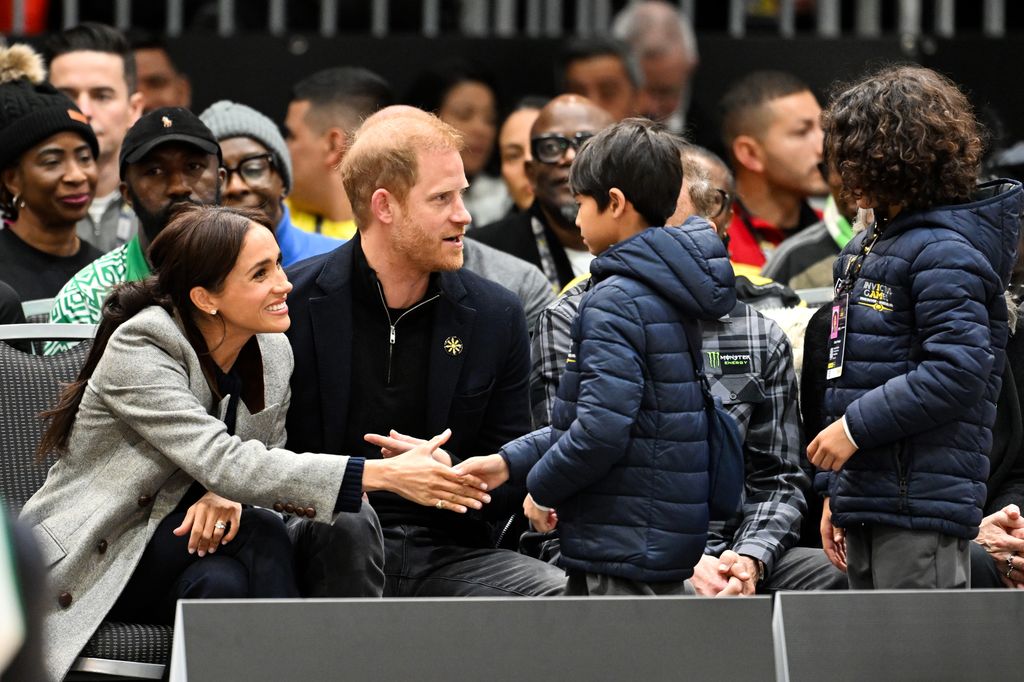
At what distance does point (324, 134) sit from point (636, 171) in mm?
3077

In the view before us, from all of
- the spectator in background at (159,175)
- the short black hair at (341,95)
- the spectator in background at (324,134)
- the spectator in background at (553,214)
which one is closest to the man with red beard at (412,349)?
the spectator in background at (159,175)

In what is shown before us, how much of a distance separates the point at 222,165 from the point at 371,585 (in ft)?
5.49

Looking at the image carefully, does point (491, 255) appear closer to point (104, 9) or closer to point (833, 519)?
point (833, 519)

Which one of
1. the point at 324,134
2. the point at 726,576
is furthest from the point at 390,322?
the point at 324,134

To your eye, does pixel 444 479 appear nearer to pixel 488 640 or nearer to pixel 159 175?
pixel 488 640

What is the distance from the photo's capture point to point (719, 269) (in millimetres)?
3500

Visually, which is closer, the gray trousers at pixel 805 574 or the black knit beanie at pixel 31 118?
the gray trousers at pixel 805 574

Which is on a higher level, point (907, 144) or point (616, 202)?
point (907, 144)

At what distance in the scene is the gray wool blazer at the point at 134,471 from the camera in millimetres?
3516

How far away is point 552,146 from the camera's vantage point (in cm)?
577

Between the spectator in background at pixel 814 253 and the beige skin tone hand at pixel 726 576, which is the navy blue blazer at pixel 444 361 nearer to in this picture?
the beige skin tone hand at pixel 726 576

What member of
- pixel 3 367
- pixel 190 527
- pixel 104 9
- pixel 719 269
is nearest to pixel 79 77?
pixel 104 9

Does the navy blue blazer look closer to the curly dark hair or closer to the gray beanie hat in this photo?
the curly dark hair

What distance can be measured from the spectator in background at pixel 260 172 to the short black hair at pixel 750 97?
2.31 meters
